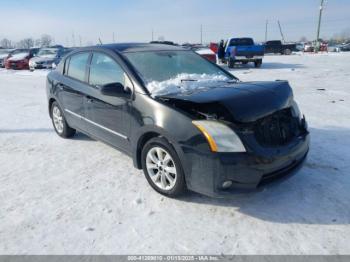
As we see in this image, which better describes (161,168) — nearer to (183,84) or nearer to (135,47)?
(183,84)

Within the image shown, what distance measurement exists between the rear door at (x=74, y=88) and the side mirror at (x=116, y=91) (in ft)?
3.41

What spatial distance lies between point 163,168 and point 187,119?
701 mm

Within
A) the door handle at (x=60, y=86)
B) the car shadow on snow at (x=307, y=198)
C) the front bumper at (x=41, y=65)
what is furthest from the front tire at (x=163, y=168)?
the front bumper at (x=41, y=65)

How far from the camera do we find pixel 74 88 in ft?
15.8

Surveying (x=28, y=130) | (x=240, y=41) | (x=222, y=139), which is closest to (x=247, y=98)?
(x=222, y=139)

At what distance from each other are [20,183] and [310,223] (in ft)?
11.5

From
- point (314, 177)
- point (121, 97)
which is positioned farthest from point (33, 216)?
point (314, 177)

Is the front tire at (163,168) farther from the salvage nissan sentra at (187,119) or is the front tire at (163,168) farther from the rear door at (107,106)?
the rear door at (107,106)

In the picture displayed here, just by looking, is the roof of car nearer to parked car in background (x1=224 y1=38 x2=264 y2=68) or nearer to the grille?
the grille

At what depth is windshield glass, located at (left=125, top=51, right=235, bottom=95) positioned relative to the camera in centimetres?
367

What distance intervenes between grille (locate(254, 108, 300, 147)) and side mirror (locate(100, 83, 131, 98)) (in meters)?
1.59

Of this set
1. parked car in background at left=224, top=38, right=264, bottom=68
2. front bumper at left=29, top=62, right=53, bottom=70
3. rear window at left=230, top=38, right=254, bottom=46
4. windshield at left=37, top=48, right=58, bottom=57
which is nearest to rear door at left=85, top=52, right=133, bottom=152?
parked car in background at left=224, top=38, right=264, bottom=68

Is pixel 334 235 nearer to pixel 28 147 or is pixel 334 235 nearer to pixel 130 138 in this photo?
pixel 130 138

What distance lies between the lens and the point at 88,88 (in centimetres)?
445
